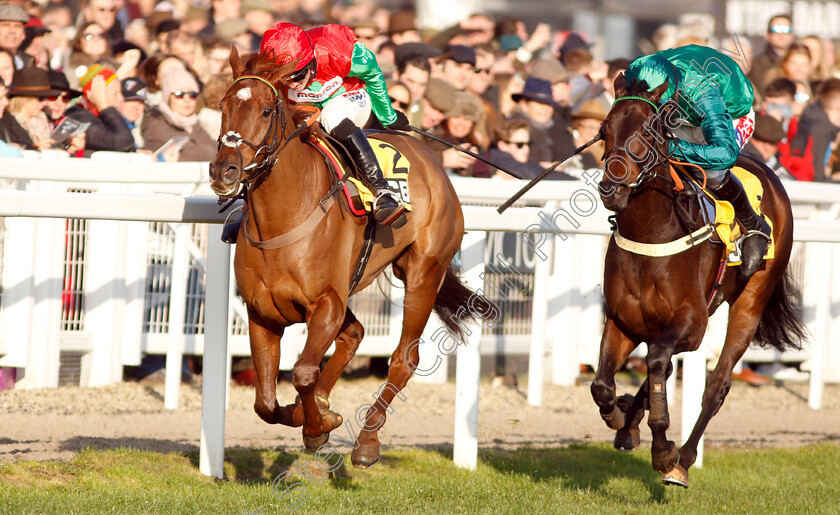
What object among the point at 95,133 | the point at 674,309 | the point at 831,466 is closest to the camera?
the point at 674,309

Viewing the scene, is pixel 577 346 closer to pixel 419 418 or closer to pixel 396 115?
pixel 419 418

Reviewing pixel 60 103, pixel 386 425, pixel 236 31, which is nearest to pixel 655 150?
pixel 386 425

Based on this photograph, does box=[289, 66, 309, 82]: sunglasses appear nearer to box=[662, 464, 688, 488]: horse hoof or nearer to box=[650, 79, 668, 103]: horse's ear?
box=[650, 79, 668, 103]: horse's ear

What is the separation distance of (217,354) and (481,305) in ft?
4.60

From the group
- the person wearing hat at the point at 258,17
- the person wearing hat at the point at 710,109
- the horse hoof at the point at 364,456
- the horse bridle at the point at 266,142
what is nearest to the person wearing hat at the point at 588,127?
the person wearing hat at the point at 710,109

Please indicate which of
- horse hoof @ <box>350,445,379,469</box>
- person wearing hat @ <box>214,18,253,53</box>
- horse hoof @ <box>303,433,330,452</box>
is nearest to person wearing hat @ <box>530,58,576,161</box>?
person wearing hat @ <box>214,18,253,53</box>

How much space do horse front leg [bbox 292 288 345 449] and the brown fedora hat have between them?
3.80 m

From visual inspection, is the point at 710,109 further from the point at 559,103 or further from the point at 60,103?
the point at 559,103

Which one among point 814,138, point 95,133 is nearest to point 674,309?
point 95,133

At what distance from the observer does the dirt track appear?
5855 millimetres

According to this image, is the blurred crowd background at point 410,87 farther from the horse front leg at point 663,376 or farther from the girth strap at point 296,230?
the girth strap at point 296,230

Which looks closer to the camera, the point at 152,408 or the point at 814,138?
the point at 152,408

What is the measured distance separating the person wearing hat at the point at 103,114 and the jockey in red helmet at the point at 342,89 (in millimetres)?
2952

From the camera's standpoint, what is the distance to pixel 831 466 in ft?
21.1
